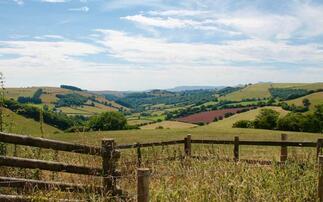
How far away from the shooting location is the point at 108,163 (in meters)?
8.33

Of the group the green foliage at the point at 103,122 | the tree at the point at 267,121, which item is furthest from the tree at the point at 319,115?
the green foliage at the point at 103,122

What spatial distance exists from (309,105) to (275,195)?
100197 mm

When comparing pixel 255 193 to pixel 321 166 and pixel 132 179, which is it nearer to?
pixel 321 166

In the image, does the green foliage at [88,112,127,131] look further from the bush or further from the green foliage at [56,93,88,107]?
the green foliage at [56,93,88,107]

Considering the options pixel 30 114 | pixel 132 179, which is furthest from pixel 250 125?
pixel 132 179

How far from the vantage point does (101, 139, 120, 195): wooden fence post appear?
8297mm

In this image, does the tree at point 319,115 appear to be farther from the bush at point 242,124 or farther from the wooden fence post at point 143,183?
the wooden fence post at point 143,183

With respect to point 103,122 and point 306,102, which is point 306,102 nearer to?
point 306,102

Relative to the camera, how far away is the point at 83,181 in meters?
8.82

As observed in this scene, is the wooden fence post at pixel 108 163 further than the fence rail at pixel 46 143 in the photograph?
Yes

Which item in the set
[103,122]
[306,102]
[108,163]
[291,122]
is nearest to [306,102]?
[306,102]

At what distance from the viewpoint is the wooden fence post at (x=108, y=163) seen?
8.30 m

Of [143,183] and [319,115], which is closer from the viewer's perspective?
[143,183]

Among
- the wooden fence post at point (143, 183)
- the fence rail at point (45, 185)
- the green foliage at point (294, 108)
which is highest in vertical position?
the wooden fence post at point (143, 183)
